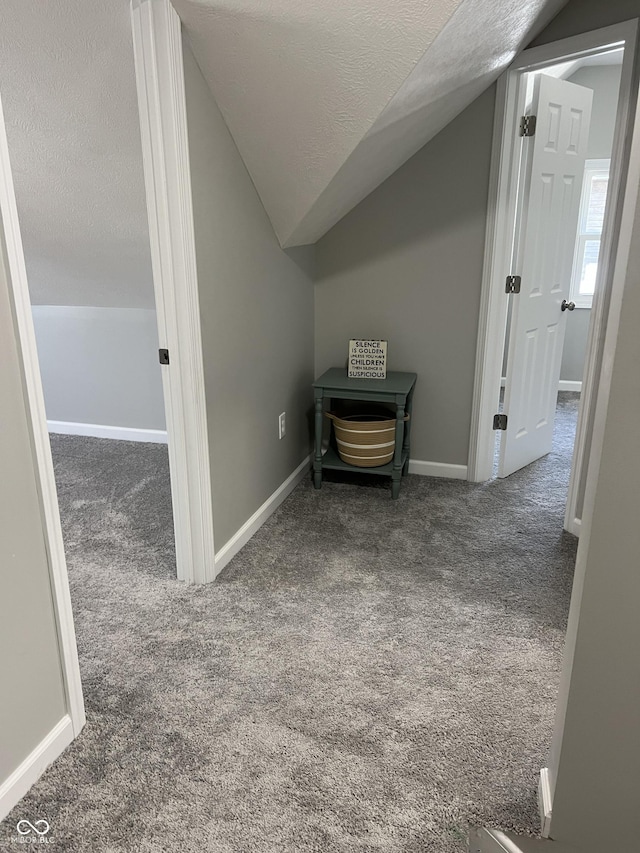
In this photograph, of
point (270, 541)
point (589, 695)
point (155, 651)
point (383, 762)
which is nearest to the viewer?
point (589, 695)

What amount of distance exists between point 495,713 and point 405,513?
4.05ft

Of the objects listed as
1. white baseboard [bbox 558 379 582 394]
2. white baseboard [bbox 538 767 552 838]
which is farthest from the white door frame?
white baseboard [bbox 558 379 582 394]

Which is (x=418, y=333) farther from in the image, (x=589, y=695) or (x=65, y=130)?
(x=589, y=695)

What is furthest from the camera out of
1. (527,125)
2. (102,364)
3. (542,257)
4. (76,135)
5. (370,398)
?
(102,364)

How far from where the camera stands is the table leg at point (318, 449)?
2.98 m

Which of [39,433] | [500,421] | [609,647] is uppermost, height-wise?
[39,433]

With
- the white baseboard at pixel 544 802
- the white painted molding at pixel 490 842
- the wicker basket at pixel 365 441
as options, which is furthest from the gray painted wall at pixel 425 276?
the white painted molding at pixel 490 842

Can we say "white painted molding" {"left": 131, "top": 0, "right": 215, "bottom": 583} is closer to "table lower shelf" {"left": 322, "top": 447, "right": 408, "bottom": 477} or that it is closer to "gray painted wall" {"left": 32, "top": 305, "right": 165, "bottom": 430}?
"table lower shelf" {"left": 322, "top": 447, "right": 408, "bottom": 477}

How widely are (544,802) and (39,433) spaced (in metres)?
1.38

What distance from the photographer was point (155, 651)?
193 centimetres

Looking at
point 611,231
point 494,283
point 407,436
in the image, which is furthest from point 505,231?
point 407,436

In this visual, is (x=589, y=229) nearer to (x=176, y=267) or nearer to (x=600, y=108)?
(x=600, y=108)

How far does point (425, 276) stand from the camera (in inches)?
119

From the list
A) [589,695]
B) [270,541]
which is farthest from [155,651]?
[589,695]
